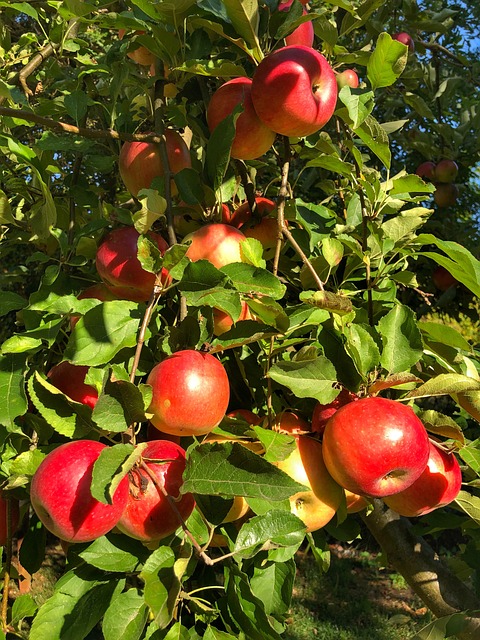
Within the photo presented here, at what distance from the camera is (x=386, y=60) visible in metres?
0.83

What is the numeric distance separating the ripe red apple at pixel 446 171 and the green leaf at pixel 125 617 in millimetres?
2255

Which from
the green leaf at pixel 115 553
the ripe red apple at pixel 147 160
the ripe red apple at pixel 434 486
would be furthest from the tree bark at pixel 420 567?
the ripe red apple at pixel 147 160

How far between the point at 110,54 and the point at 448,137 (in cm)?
182

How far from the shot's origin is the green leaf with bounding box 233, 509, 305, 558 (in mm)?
668

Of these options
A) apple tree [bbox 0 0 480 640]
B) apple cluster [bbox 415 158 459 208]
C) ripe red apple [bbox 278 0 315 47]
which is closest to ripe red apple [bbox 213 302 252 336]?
apple tree [bbox 0 0 480 640]

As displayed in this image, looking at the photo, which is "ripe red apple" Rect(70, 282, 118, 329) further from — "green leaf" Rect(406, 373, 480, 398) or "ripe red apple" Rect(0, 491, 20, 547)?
"green leaf" Rect(406, 373, 480, 398)

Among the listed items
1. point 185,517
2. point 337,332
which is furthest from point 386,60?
point 185,517

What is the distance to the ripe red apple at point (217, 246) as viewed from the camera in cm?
81

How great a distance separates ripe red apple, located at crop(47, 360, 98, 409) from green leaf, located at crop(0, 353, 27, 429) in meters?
0.05

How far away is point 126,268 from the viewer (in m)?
0.83

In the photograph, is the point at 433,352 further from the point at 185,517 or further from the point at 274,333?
the point at 185,517

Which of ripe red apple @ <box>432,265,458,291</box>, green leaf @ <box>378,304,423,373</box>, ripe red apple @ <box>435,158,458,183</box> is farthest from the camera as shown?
ripe red apple @ <box>435,158,458,183</box>

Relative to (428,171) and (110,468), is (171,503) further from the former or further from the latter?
(428,171)

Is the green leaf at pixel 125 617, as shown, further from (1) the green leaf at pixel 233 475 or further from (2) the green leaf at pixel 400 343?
(2) the green leaf at pixel 400 343
